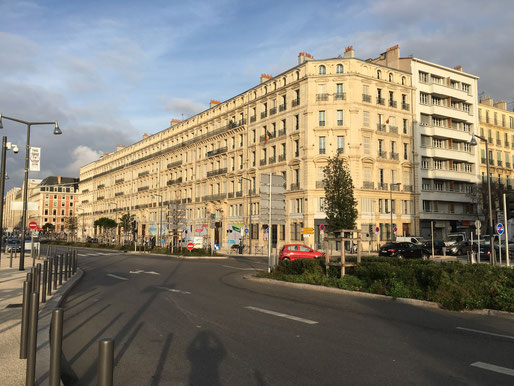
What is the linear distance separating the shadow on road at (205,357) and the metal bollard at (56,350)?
6.39 ft

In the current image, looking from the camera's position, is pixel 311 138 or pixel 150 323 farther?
pixel 311 138

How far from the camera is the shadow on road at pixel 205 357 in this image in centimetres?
520

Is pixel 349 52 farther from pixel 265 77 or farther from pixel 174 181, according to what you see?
pixel 174 181

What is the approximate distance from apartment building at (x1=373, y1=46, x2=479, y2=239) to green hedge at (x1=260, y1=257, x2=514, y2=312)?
40561 millimetres

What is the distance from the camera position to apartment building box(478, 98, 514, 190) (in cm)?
6081

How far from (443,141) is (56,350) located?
58.3 m

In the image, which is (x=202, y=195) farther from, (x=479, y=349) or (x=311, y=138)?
(x=479, y=349)

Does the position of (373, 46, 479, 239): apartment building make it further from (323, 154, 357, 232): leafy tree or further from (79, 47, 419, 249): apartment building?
(323, 154, 357, 232): leafy tree

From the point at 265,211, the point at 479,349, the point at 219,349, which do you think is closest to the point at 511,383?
the point at 479,349

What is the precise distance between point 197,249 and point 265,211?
23.0 m

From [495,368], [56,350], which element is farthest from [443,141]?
[56,350]

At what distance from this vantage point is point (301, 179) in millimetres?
47125

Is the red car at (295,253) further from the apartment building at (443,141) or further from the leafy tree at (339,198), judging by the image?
the apartment building at (443,141)

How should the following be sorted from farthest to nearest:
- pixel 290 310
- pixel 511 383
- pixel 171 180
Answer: pixel 171 180 < pixel 290 310 < pixel 511 383
